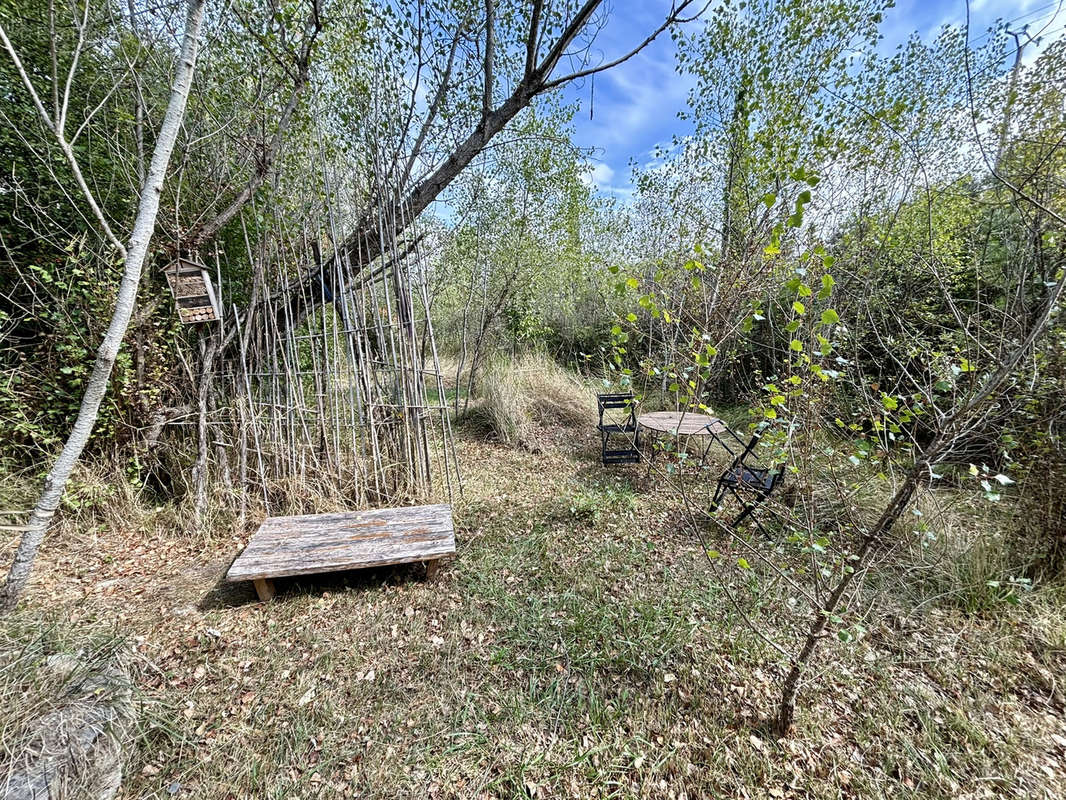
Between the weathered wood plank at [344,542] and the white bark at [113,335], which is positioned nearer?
the white bark at [113,335]

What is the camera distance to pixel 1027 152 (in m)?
2.46

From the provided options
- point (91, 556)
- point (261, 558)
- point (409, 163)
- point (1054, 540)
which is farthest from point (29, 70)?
point (1054, 540)

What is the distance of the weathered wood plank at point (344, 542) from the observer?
234 cm

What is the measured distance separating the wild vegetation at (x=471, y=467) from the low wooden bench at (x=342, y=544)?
0.94 feet

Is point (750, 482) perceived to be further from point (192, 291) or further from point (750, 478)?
point (192, 291)

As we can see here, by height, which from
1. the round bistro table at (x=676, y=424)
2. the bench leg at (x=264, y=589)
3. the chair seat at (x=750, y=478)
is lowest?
the bench leg at (x=264, y=589)

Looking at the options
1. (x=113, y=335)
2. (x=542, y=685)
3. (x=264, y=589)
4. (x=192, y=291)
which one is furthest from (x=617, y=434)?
(x=113, y=335)

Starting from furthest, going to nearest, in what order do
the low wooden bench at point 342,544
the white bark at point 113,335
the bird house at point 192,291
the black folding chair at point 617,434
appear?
the black folding chair at point 617,434 < the bird house at point 192,291 < the low wooden bench at point 342,544 < the white bark at point 113,335

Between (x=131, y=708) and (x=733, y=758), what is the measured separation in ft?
8.51

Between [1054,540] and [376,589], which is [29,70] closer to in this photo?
[376,589]

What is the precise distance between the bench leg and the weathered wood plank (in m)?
0.12

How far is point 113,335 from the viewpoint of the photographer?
6.43ft

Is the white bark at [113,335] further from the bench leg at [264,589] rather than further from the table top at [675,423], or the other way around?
the table top at [675,423]

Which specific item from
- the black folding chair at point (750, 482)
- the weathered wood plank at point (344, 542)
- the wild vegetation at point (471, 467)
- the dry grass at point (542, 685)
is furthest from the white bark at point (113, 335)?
the black folding chair at point (750, 482)
